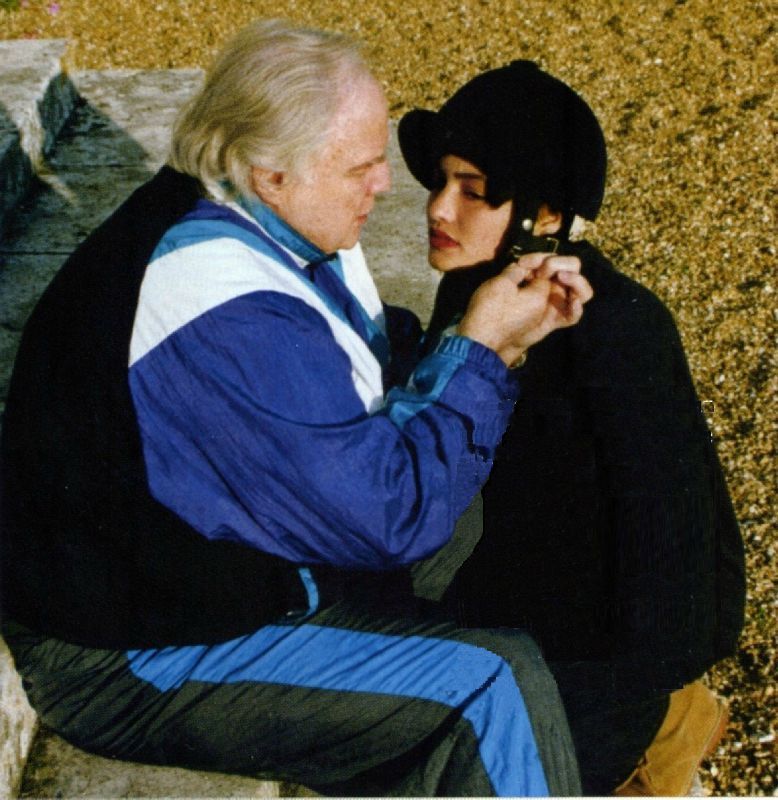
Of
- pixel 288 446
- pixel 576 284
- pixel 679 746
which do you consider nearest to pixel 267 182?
pixel 288 446

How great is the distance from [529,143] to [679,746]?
1891mm

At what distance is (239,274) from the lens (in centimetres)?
188

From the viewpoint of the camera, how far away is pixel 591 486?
2.49m

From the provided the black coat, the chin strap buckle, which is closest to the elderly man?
the black coat

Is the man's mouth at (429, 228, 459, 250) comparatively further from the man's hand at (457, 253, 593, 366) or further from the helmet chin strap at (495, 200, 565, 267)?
the man's hand at (457, 253, 593, 366)

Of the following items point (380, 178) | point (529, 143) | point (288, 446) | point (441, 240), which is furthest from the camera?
point (441, 240)

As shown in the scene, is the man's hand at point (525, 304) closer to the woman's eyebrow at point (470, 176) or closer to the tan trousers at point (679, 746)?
the woman's eyebrow at point (470, 176)

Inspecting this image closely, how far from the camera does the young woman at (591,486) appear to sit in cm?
244

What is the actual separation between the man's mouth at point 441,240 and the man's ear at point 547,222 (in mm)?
259

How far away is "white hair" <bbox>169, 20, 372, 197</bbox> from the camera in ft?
6.72

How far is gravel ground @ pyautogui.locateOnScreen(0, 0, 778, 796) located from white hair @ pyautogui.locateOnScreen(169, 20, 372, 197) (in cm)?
202

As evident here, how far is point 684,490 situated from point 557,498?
0.35 meters

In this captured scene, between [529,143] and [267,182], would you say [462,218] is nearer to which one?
[529,143]

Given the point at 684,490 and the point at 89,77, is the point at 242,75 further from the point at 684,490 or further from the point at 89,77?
the point at 89,77
